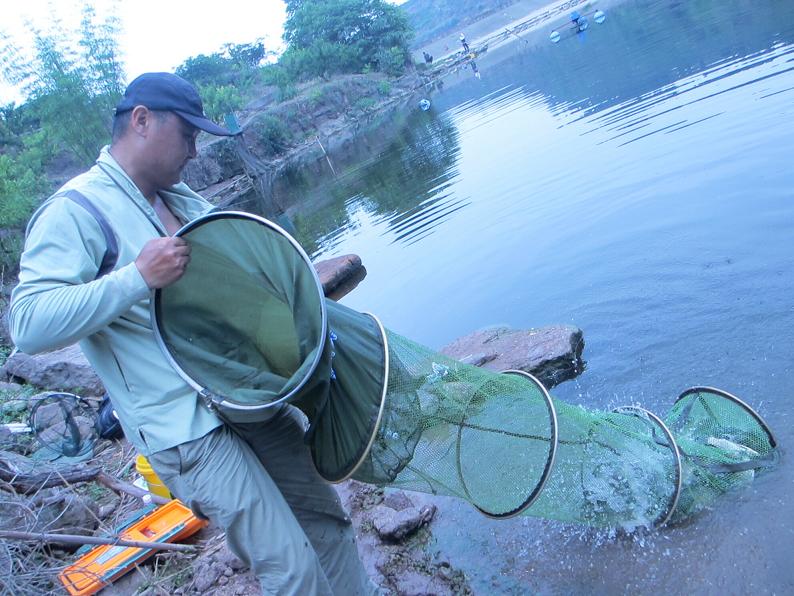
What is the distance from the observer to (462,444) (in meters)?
3.37

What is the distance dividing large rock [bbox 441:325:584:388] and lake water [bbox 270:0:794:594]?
0.20m

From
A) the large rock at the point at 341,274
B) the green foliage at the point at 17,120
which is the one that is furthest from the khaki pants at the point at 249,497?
the green foliage at the point at 17,120

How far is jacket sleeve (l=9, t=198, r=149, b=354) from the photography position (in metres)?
2.24

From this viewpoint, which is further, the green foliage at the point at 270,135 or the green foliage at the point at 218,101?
the green foliage at the point at 218,101

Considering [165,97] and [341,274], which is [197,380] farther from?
[341,274]

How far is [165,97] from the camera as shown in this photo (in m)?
2.59

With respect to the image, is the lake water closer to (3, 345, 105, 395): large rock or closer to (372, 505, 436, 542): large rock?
(372, 505, 436, 542): large rock

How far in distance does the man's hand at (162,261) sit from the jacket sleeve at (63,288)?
3cm

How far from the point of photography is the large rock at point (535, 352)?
637 centimetres

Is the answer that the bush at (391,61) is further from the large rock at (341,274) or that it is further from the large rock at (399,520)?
the large rock at (399,520)

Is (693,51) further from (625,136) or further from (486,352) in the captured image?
(486,352)

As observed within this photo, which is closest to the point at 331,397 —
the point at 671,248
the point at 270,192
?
the point at 671,248

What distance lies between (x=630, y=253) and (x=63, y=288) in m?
7.51

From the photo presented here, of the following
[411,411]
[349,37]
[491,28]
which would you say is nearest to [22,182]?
[411,411]
